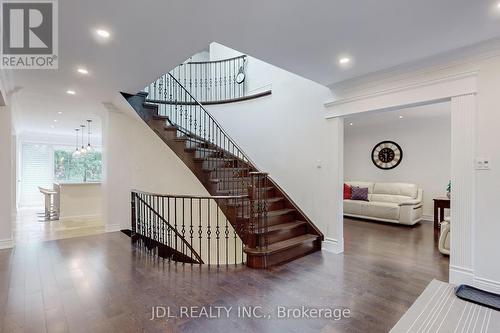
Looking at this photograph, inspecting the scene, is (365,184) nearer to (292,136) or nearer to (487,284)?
(292,136)

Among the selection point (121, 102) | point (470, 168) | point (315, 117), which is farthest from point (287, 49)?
point (121, 102)

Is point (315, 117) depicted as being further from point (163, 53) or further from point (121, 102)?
point (121, 102)

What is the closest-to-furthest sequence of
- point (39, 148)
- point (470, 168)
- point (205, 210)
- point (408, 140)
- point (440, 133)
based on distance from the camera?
1. point (470, 168)
2. point (205, 210)
3. point (440, 133)
4. point (408, 140)
5. point (39, 148)

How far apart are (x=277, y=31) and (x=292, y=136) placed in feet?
8.00

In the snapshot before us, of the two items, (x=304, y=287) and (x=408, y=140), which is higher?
(x=408, y=140)

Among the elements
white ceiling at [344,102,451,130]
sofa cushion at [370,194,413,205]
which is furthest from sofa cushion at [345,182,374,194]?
white ceiling at [344,102,451,130]

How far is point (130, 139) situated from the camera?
5.67 metres

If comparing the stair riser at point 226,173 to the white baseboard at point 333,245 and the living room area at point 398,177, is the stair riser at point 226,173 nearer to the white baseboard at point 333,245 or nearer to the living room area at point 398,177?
the white baseboard at point 333,245

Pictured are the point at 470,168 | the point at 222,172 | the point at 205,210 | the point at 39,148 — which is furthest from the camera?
the point at 39,148

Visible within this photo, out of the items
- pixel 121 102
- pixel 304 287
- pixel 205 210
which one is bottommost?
pixel 304 287

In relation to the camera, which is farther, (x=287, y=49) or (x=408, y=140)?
(x=408, y=140)

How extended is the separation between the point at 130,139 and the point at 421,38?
5.45m

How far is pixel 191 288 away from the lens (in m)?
2.71

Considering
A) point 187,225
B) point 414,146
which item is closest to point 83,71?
point 187,225
